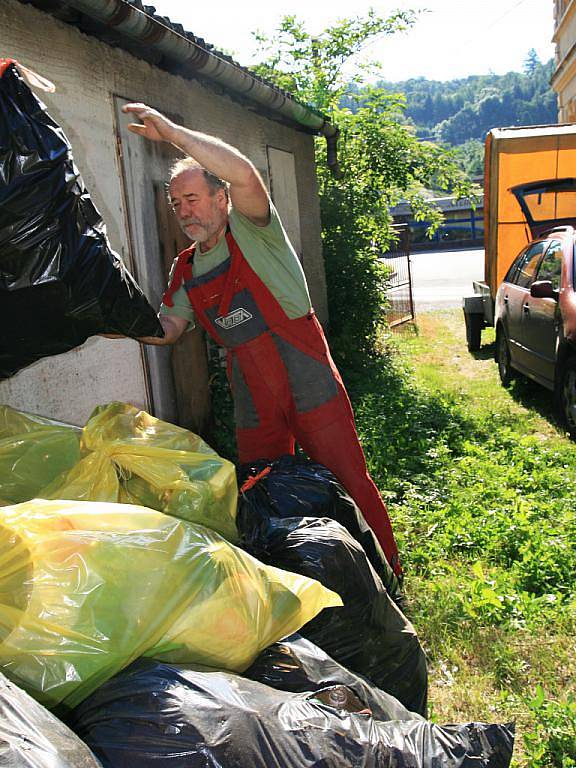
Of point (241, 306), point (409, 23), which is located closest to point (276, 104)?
point (241, 306)

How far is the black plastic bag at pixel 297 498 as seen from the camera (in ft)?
7.87

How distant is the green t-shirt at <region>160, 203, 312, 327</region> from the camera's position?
3086 millimetres

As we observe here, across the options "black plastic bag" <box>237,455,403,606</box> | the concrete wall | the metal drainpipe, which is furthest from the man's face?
the metal drainpipe

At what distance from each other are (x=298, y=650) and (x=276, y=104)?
253 inches

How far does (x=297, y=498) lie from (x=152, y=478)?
64cm

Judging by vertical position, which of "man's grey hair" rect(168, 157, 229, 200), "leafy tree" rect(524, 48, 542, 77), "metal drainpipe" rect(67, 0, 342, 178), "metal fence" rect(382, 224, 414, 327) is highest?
"leafy tree" rect(524, 48, 542, 77)

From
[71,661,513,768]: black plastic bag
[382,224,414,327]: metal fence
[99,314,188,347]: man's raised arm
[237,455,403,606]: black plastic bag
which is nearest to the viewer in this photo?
[71,661,513,768]: black plastic bag

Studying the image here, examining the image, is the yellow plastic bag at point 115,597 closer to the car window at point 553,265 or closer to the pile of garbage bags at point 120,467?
the pile of garbage bags at point 120,467

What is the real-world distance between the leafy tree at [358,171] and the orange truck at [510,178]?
3.50ft

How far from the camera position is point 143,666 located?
147cm

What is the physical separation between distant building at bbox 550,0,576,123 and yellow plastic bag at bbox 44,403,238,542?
2447 cm

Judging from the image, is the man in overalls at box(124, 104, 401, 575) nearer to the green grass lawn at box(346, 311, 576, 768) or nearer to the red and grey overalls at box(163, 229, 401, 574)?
the red and grey overalls at box(163, 229, 401, 574)

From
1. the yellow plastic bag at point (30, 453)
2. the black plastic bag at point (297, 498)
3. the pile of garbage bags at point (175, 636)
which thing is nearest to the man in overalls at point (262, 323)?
the black plastic bag at point (297, 498)

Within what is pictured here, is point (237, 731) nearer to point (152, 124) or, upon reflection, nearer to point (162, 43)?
point (152, 124)
